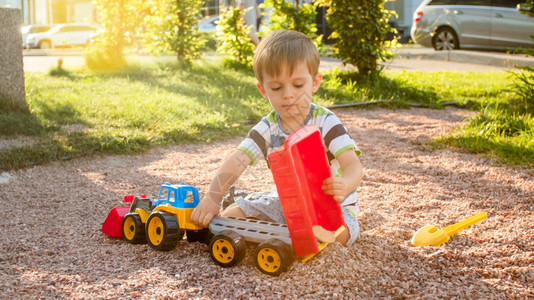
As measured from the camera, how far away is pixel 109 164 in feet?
14.9

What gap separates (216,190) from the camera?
2.56 metres

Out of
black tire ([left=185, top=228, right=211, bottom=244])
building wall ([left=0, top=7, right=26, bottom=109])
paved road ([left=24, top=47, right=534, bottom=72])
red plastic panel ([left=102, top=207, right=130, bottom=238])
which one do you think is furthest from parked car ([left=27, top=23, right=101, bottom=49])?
black tire ([left=185, top=228, right=211, bottom=244])

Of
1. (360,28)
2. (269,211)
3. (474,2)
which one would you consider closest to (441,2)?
(474,2)

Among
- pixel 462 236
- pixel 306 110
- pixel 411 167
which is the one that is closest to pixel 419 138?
pixel 411 167

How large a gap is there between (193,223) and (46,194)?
1.59 metres

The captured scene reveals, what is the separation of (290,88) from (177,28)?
859cm

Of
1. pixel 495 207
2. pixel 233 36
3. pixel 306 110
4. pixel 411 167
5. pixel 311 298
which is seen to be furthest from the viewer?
pixel 233 36

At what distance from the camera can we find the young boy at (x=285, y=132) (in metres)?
2.40

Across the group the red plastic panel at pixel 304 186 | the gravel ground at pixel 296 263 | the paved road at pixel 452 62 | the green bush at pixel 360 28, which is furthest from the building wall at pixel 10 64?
the paved road at pixel 452 62

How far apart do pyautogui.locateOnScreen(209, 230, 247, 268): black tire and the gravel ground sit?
51 mm

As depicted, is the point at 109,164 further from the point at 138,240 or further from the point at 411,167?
the point at 411,167

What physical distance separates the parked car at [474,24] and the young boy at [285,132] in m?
11.2

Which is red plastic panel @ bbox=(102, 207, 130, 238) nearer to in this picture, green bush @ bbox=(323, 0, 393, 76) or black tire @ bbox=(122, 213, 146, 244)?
black tire @ bbox=(122, 213, 146, 244)

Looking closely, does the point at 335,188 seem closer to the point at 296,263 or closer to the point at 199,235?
the point at 296,263
